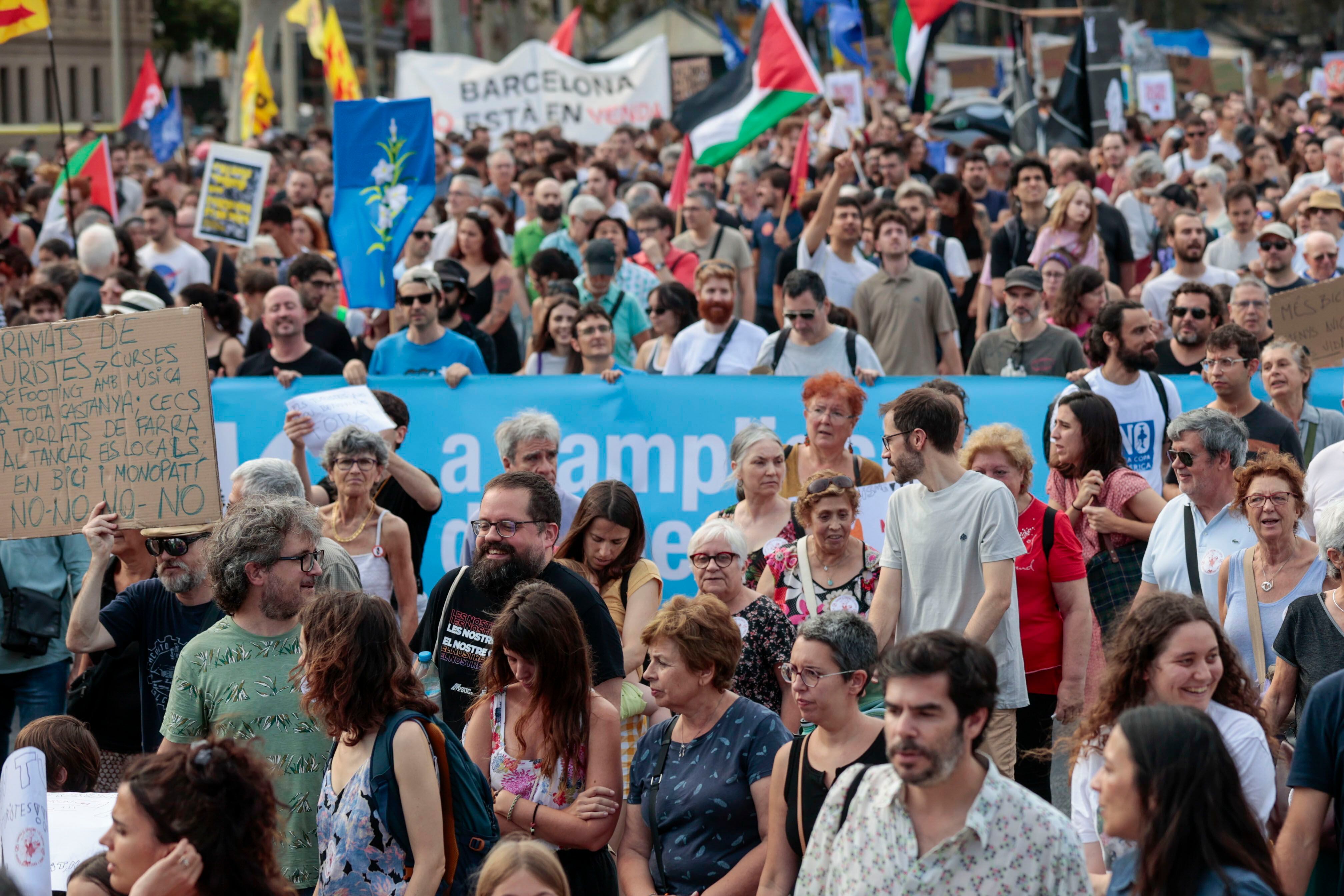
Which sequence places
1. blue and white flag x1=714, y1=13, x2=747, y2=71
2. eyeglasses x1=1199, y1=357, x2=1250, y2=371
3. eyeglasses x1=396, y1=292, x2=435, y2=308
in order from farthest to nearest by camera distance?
blue and white flag x1=714, y1=13, x2=747, y2=71
eyeglasses x1=396, y1=292, x2=435, y2=308
eyeglasses x1=1199, y1=357, x2=1250, y2=371

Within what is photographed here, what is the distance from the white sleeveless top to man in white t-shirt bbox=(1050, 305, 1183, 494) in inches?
123

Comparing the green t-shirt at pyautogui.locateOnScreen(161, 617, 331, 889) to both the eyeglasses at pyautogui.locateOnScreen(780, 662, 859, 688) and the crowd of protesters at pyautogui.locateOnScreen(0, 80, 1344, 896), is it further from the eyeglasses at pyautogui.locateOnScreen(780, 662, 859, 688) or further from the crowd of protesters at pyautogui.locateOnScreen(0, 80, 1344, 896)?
the eyeglasses at pyautogui.locateOnScreen(780, 662, 859, 688)

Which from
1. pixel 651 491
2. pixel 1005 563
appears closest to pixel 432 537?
pixel 651 491

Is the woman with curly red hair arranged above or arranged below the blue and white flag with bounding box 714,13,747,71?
below

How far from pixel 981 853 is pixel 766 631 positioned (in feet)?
7.29

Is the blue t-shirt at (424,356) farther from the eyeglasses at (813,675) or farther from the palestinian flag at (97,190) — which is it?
the palestinian flag at (97,190)

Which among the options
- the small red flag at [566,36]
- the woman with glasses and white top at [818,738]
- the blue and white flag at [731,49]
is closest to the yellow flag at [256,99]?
the small red flag at [566,36]

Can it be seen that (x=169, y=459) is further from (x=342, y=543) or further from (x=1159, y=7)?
(x=1159, y=7)

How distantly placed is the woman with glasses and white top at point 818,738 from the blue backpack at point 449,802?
29.9 inches

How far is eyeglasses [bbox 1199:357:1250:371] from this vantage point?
6.78 metres

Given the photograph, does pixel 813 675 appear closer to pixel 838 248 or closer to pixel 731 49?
pixel 838 248

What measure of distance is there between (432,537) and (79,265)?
480cm

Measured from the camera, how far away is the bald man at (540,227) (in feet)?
41.2

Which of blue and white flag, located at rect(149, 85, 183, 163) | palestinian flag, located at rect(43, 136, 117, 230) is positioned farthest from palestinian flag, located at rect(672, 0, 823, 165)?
blue and white flag, located at rect(149, 85, 183, 163)
